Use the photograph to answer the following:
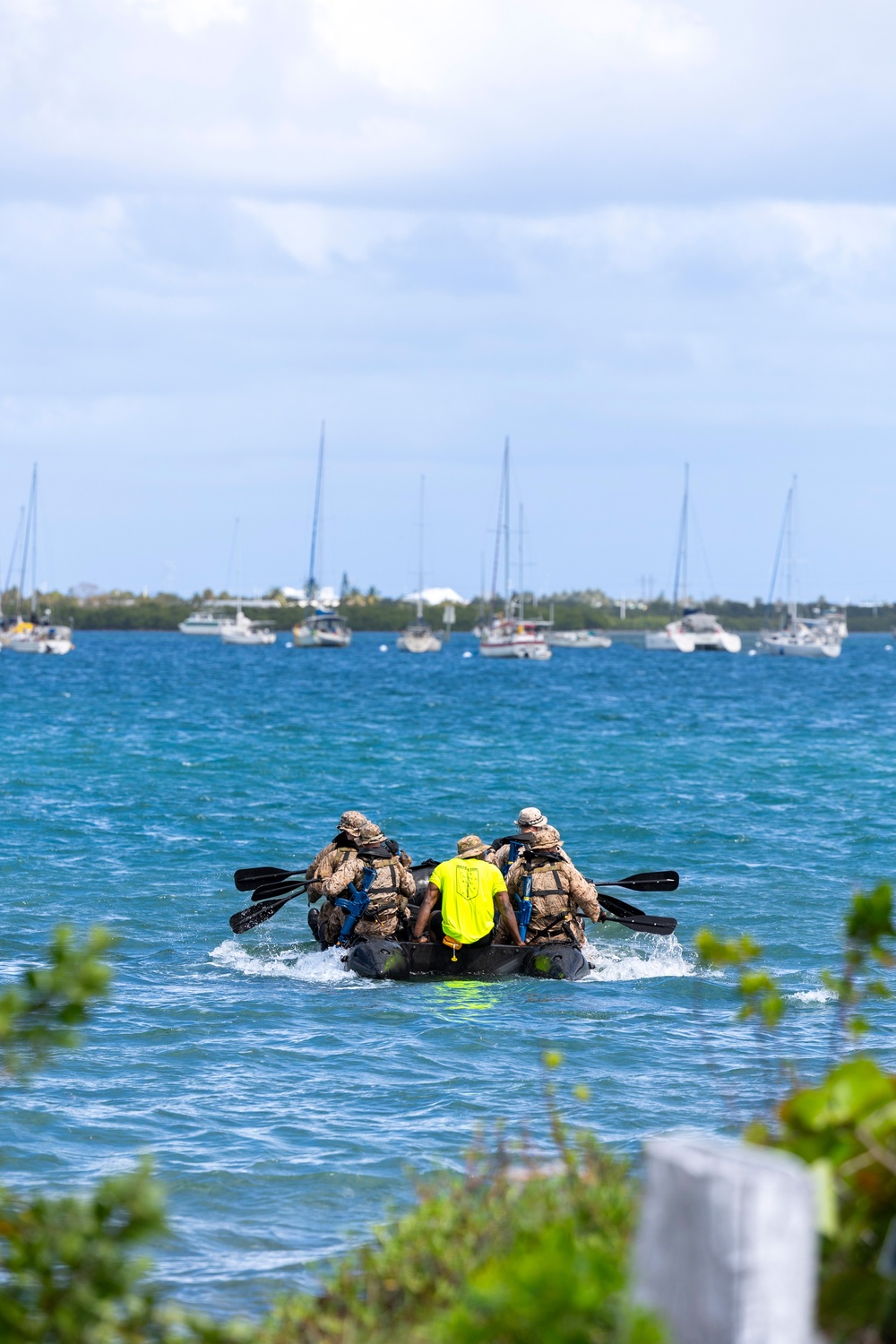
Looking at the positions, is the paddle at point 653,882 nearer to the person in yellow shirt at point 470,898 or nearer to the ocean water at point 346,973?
the ocean water at point 346,973

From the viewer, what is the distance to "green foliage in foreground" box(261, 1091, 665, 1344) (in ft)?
11.0

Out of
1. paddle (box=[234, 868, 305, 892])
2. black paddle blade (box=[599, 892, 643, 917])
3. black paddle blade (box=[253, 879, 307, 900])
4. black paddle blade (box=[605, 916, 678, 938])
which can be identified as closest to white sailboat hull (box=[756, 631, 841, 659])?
black paddle blade (box=[599, 892, 643, 917])

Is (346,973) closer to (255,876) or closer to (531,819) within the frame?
(531,819)

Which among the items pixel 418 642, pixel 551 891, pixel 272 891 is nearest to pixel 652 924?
pixel 551 891

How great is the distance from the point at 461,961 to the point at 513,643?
10381 centimetres

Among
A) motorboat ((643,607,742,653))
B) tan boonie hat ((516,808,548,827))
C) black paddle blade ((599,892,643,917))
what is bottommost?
black paddle blade ((599,892,643,917))

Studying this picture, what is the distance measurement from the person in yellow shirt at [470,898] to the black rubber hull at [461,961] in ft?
0.44

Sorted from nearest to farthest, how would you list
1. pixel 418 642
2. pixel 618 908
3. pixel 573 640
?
pixel 618 908
pixel 418 642
pixel 573 640

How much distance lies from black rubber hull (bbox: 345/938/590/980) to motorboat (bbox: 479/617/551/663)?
102211mm

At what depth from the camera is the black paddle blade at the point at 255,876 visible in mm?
16375

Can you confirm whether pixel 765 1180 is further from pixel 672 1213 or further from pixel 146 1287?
pixel 146 1287

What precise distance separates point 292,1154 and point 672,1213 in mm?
5634

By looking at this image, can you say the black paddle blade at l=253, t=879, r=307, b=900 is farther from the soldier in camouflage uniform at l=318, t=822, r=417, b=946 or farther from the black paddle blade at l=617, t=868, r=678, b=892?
the black paddle blade at l=617, t=868, r=678, b=892

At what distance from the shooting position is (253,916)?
51.2ft
